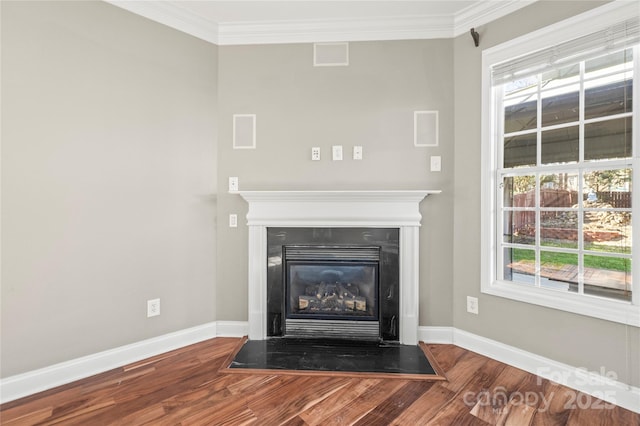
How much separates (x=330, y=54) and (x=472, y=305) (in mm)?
2364

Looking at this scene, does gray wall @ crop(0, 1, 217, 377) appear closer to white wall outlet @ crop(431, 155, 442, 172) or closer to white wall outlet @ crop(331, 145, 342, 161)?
white wall outlet @ crop(331, 145, 342, 161)

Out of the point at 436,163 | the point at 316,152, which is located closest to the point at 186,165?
the point at 316,152

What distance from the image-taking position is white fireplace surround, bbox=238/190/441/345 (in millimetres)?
2398

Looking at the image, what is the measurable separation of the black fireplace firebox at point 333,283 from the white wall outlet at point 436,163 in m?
0.63

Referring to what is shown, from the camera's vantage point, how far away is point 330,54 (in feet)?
8.29

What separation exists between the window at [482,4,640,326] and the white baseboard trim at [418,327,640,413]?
38 centimetres

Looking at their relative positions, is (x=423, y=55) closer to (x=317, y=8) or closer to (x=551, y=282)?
(x=317, y=8)

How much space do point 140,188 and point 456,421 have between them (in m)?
2.51

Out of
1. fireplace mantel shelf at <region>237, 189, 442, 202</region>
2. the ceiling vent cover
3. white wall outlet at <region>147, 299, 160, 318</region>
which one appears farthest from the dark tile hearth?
the ceiling vent cover

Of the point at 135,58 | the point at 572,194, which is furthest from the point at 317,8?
the point at 572,194

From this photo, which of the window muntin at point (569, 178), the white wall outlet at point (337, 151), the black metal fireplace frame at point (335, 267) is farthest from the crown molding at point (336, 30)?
the black metal fireplace frame at point (335, 267)

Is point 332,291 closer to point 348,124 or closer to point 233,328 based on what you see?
point 233,328

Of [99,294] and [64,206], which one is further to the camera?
[99,294]

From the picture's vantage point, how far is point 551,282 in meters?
2.09
